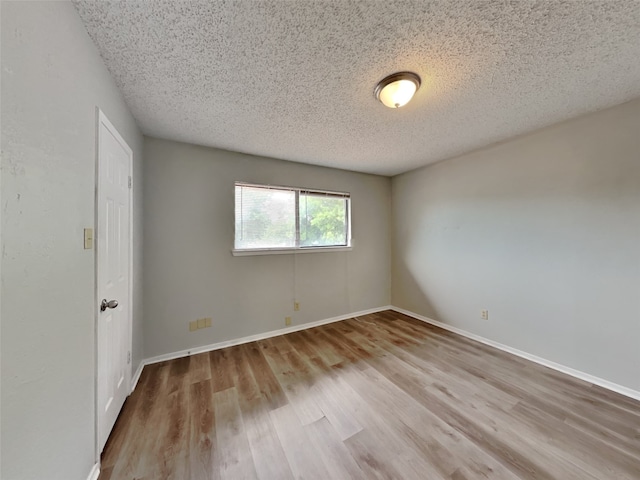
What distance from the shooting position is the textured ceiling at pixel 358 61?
1065 millimetres

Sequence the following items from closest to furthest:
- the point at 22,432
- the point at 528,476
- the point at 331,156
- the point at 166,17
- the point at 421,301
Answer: the point at 22,432
the point at 166,17
the point at 528,476
the point at 331,156
the point at 421,301

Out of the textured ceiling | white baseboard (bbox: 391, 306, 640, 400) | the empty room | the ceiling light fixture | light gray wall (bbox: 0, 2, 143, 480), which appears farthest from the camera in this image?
white baseboard (bbox: 391, 306, 640, 400)

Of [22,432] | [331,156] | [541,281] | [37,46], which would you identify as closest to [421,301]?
[541,281]

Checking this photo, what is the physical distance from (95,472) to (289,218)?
257 cm

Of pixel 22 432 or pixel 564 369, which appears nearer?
pixel 22 432

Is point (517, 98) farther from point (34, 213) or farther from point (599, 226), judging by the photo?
point (34, 213)

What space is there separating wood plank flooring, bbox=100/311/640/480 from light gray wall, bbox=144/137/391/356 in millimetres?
457

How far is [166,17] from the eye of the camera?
1.08 m

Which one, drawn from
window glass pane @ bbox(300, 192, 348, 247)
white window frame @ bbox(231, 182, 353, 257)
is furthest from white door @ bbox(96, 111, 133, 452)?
window glass pane @ bbox(300, 192, 348, 247)

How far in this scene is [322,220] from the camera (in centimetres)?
336

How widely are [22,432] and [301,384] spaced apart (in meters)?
1.62

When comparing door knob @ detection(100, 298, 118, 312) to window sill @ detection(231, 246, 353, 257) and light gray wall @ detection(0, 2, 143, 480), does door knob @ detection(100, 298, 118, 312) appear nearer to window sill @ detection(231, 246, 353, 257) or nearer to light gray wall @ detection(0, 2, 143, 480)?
light gray wall @ detection(0, 2, 143, 480)

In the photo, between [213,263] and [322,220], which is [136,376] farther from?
[322,220]

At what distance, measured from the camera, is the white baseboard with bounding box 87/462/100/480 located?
1140 millimetres
